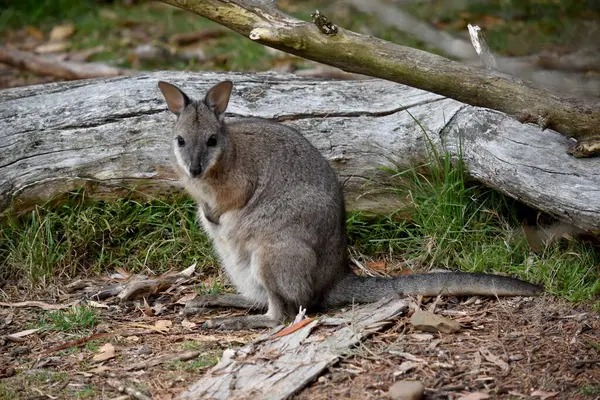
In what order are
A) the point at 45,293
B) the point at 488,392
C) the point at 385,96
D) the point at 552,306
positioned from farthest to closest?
the point at 385,96
the point at 45,293
the point at 552,306
the point at 488,392

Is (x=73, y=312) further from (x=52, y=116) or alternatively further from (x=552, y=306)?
(x=552, y=306)

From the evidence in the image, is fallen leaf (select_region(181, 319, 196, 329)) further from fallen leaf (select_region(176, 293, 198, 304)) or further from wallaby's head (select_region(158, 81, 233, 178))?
wallaby's head (select_region(158, 81, 233, 178))

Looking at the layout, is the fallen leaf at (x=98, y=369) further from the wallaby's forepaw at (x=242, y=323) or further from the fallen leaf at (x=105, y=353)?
the wallaby's forepaw at (x=242, y=323)

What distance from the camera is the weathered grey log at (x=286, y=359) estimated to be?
390cm

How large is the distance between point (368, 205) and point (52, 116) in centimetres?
221

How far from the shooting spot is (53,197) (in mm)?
5586

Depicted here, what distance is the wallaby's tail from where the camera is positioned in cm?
465

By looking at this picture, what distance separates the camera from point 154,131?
564cm

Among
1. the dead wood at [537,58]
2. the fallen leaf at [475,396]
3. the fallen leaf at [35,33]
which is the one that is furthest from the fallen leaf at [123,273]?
the fallen leaf at [35,33]

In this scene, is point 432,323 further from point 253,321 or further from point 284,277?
point 253,321

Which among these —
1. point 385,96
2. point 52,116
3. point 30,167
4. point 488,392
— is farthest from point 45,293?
point 488,392

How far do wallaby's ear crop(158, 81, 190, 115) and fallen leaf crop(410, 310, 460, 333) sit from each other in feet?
6.01

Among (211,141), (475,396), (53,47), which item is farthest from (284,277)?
(53,47)

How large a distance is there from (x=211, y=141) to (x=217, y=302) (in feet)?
3.28
